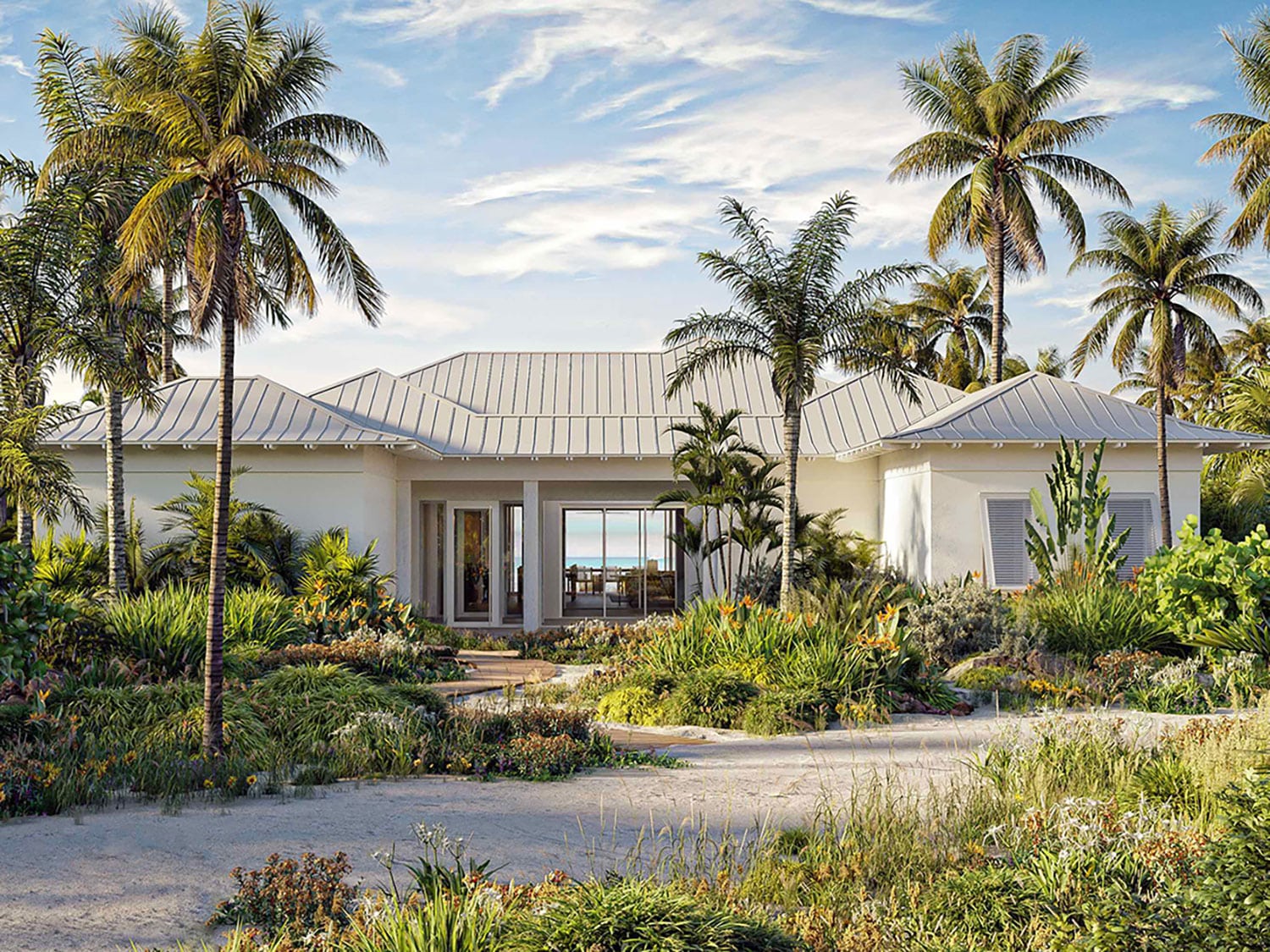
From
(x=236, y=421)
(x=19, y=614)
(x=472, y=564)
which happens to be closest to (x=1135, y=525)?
(x=472, y=564)

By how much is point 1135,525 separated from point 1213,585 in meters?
5.45

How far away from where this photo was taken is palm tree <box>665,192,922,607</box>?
15.8 metres

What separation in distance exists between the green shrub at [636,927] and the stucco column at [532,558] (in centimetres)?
1607

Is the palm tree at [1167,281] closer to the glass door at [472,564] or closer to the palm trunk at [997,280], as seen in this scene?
the palm trunk at [997,280]

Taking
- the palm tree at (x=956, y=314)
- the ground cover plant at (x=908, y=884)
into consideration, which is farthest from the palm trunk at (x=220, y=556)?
the palm tree at (x=956, y=314)

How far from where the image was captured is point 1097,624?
1389 cm

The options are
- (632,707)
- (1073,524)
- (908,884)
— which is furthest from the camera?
(1073,524)

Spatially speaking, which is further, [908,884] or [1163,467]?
[1163,467]

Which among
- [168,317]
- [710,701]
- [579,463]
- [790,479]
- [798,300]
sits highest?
[168,317]

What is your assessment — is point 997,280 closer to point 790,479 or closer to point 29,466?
point 790,479

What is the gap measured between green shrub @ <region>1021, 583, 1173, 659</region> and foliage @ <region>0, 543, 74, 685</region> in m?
11.0

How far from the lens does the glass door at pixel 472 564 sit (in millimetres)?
22547

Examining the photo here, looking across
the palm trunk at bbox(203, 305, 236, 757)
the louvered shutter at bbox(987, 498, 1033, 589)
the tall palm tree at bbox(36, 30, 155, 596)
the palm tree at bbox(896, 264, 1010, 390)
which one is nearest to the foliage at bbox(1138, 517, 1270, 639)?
the louvered shutter at bbox(987, 498, 1033, 589)

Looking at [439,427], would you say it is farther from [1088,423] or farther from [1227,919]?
[1227,919]
